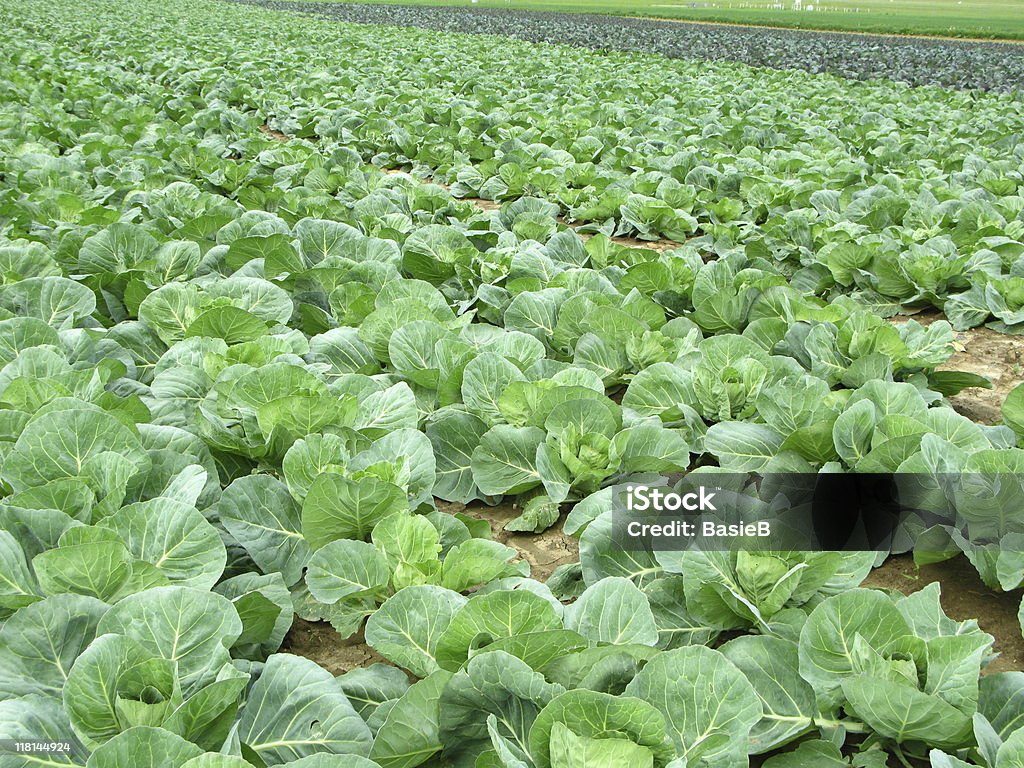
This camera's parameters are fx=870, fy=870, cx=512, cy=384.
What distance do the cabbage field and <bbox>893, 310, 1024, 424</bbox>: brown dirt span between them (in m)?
0.02

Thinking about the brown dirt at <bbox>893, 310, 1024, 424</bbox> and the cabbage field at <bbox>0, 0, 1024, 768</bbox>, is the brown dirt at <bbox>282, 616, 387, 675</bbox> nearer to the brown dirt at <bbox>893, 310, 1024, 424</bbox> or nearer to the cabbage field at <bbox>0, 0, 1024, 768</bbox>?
the cabbage field at <bbox>0, 0, 1024, 768</bbox>

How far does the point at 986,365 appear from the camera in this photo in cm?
414

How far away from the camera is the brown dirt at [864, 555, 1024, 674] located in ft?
7.37

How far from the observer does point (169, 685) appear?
1.75m

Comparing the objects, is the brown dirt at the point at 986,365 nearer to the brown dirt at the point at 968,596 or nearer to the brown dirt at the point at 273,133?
the brown dirt at the point at 968,596

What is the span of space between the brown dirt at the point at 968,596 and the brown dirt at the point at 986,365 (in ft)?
4.07

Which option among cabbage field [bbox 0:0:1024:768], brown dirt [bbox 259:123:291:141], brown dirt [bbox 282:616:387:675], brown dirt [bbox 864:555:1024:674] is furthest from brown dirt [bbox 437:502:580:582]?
brown dirt [bbox 259:123:291:141]

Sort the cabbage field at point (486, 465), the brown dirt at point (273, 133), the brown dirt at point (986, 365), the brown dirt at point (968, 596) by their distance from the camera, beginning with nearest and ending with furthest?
the cabbage field at point (486, 465), the brown dirt at point (968, 596), the brown dirt at point (986, 365), the brown dirt at point (273, 133)

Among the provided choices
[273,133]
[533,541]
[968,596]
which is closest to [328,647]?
[533,541]

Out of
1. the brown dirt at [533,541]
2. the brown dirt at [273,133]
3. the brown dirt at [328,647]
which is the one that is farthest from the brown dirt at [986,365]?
the brown dirt at [273,133]

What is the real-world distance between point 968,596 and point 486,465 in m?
1.49

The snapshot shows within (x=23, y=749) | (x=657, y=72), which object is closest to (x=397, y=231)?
(x=23, y=749)

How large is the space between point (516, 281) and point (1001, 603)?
99.8 inches

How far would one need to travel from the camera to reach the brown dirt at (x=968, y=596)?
7.37 feet
